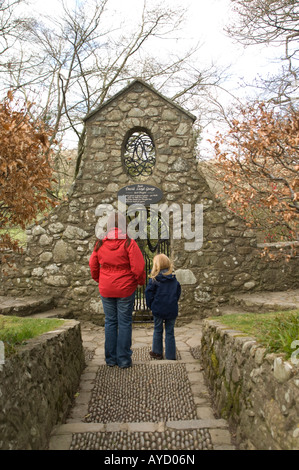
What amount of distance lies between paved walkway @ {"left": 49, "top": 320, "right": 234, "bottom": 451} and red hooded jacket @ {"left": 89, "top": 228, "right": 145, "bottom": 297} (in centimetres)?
93

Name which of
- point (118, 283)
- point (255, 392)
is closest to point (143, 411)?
point (255, 392)

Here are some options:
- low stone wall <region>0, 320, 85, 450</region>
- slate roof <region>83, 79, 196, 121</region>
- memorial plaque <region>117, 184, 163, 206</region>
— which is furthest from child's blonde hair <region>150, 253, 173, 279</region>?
slate roof <region>83, 79, 196, 121</region>

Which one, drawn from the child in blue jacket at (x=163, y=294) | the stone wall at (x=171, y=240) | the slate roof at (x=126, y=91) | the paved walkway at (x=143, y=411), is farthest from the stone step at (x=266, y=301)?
the slate roof at (x=126, y=91)

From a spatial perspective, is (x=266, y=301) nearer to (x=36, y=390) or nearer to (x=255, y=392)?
(x=255, y=392)

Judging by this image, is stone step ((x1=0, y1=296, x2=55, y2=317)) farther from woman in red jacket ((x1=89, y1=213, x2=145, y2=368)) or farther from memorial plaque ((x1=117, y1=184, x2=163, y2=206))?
woman in red jacket ((x1=89, y1=213, x2=145, y2=368))

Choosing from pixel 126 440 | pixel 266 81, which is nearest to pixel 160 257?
pixel 126 440

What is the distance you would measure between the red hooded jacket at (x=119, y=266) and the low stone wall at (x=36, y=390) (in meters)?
0.72

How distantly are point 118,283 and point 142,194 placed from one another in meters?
3.13

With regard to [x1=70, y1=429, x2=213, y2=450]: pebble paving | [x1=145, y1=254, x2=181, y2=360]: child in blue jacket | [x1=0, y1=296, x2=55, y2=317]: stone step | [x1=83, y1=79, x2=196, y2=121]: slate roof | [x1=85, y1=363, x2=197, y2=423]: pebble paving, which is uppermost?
[x1=83, y1=79, x2=196, y2=121]: slate roof

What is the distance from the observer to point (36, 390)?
2.53 meters

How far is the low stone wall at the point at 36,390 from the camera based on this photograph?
6.72 ft

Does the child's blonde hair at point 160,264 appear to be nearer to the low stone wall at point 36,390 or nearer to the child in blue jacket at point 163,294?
the child in blue jacket at point 163,294

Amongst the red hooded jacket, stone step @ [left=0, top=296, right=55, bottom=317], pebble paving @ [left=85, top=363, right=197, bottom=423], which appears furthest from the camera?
stone step @ [left=0, top=296, right=55, bottom=317]

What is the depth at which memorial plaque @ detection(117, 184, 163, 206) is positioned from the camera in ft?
22.7
